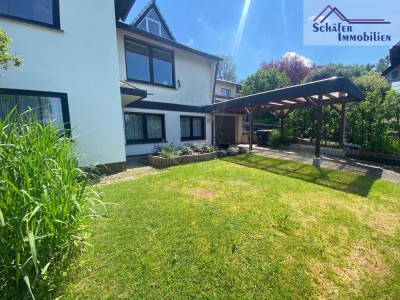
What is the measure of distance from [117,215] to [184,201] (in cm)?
132

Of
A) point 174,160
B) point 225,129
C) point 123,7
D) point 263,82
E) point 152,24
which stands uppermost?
point 152,24

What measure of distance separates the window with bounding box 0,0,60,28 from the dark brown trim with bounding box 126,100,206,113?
4028mm

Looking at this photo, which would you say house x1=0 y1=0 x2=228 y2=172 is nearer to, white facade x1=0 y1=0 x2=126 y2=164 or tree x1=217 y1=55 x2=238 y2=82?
white facade x1=0 y1=0 x2=126 y2=164

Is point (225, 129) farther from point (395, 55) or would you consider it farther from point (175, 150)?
point (395, 55)

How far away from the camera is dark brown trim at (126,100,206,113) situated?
30.1ft

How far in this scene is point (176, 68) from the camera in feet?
34.9

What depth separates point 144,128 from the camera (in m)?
9.62

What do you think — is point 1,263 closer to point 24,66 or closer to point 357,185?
point 24,66

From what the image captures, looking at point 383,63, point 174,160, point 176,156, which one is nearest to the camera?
point 174,160

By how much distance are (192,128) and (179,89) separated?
8.06 ft

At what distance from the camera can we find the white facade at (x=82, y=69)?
500 cm

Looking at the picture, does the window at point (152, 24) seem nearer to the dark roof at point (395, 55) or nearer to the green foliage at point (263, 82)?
the green foliage at point (263, 82)

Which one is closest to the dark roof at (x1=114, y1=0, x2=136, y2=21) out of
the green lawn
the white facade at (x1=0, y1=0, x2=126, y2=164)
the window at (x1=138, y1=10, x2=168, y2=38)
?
the white facade at (x1=0, y1=0, x2=126, y2=164)

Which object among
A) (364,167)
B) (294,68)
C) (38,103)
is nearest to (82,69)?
Result: (38,103)
